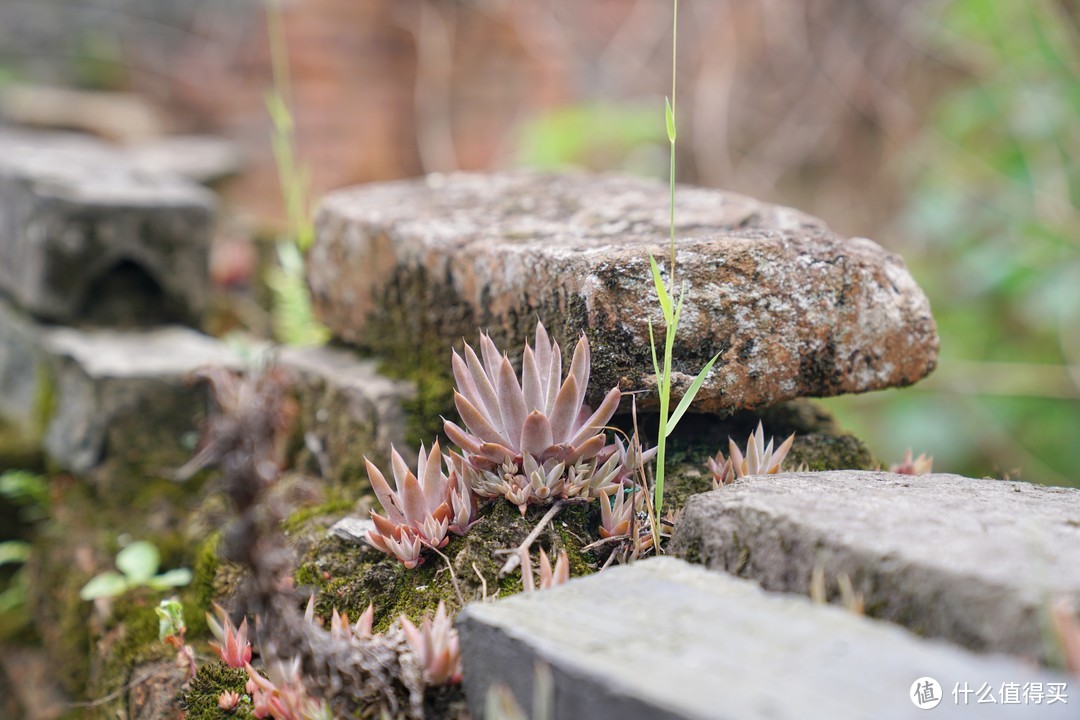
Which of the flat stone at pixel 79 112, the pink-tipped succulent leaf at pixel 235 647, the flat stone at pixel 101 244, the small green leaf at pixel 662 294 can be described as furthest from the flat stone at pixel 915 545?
the flat stone at pixel 79 112

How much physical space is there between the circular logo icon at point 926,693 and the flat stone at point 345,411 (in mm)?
1433

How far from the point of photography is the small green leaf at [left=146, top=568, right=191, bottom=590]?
2.35 metres

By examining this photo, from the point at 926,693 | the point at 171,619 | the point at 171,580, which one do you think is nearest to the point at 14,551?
the point at 171,580

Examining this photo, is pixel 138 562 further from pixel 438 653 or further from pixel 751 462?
pixel 751 462

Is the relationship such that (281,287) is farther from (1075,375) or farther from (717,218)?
(1075,375)

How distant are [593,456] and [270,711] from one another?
705 mm

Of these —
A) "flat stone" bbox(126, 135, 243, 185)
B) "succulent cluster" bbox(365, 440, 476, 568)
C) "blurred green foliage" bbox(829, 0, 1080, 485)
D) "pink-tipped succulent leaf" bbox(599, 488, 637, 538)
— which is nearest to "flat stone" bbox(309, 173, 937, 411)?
"pink-tipped succulent leaf" bbox(599, 488, 637, 538)

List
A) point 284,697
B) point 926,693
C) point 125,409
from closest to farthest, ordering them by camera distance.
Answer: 1. point 926,693
2. point 284,697
3. point 125,409

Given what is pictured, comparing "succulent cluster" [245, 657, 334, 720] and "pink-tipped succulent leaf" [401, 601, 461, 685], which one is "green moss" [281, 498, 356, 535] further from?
"pink-tipped succulent leaf" [401, 601, 461, 685]

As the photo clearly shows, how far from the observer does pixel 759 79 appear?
691 centimetres

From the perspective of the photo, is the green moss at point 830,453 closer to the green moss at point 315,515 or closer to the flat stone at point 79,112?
the green moss at point 315,515

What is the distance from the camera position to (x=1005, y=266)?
5.05 meters

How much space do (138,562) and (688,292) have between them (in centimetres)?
161

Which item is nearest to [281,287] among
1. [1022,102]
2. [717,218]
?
[717,218]
